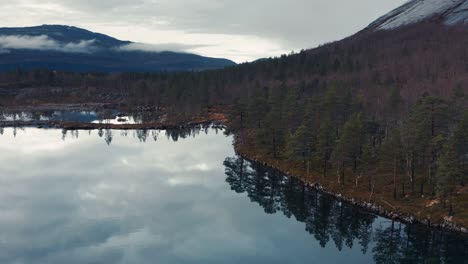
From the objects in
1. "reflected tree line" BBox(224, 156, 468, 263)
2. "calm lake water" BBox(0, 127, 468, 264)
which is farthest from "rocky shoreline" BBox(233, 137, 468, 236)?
"calm lake water" BBox(0, 127, 468, 264)

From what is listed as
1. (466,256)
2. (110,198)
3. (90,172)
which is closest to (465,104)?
(466,256)

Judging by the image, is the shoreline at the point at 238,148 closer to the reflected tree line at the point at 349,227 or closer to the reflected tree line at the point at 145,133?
the reflected tree line at the point at 349,227

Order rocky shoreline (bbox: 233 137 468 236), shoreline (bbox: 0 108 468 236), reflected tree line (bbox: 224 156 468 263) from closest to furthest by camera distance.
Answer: reflected tree line (bbox: 224 156 468 263) < rocky shoreline (bbox: 233 137 468 236) < shoreline (bbox: 0 108 468 236)

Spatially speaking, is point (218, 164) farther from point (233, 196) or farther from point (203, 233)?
point (203, 233)

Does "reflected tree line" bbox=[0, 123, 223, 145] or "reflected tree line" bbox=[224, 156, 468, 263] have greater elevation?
"reflected tree line" bbox=[0, 123, 223, 145]

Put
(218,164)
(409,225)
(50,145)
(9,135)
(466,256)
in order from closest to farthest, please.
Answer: (466,256), (409,225), (218,164), (50,145), (9,135)

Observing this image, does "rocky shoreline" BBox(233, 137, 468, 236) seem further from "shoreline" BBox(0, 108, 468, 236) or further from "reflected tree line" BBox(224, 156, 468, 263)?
"reflected tree line" BBox(224, 156, 468, 263)

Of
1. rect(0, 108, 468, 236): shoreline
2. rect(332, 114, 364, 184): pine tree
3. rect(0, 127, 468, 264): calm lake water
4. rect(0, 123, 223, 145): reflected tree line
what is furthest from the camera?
rect(0, 123, 223, 145): reflected tree line

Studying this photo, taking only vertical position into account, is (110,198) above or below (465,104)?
below
